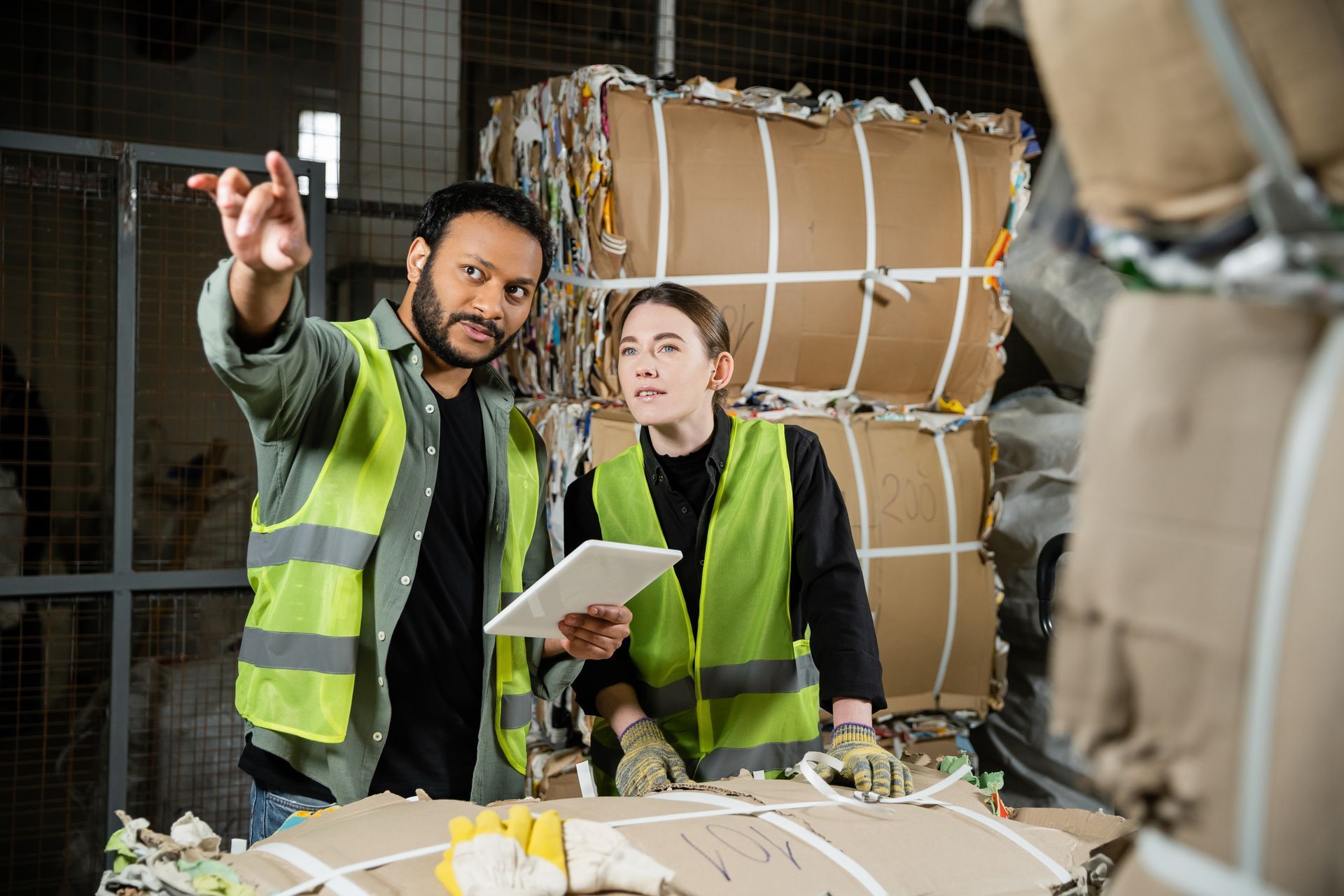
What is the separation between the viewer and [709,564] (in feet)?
7.42

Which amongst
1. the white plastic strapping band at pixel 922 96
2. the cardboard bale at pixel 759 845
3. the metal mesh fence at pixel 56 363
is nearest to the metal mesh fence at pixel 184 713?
the metal mesh fence at pixel 56 363

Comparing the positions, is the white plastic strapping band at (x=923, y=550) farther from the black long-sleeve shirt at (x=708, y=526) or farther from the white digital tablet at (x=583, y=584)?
the white digital tablet at (x=583, y=584)

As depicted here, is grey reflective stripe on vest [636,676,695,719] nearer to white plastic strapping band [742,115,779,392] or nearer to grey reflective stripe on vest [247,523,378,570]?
grey reflective stripe on vest [247,523,378,570]

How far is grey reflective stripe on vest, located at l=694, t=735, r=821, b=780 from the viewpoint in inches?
87.7

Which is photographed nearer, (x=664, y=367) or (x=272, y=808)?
(x=272, y=808)

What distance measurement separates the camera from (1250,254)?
645 mm

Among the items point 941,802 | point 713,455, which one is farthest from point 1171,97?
point 713,455

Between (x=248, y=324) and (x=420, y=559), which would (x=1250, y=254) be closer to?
(x=248, y=324)

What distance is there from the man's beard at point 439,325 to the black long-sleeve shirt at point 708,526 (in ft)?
1.36

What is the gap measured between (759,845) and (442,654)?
0.75 m

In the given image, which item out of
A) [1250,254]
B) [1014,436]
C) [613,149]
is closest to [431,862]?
[1250,254]

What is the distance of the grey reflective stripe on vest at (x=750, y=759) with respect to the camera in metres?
2.23

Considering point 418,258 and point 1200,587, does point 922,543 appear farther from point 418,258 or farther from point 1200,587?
point 1200,587

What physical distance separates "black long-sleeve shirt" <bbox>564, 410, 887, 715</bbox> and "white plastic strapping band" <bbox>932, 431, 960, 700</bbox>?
103cm
